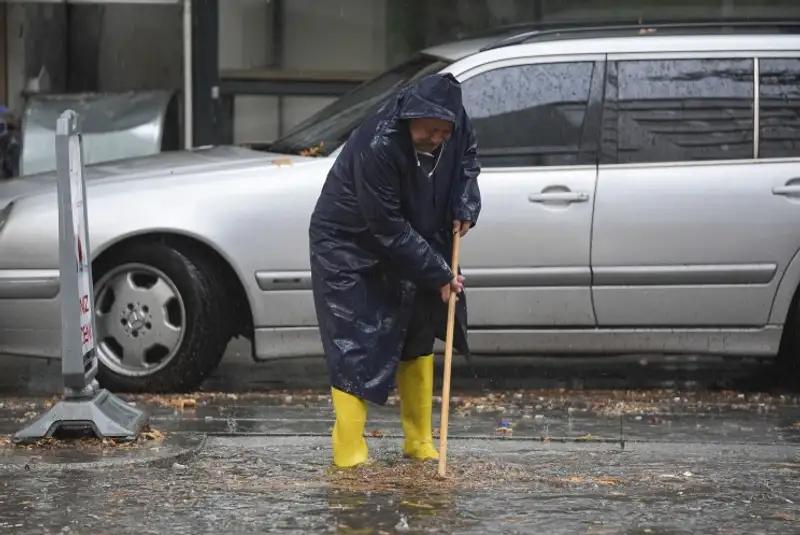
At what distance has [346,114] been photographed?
8656mm

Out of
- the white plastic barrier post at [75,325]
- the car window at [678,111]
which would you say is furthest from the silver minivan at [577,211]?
the white plastic barrier post at [75,325]

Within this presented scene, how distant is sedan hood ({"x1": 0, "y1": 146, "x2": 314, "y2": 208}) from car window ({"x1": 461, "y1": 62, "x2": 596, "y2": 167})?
0.87 metres

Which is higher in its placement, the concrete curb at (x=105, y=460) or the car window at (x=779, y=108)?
the car window at (x=779, y=108)

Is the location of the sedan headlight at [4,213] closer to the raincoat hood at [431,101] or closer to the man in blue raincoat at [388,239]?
the man in blue raincoat at [388,239]

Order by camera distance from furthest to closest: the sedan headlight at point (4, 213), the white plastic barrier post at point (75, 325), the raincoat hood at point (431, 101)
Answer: the sedan headlight at point (4, 213), the white plastic barrier post at point (75, 325), the raincoat hood at point (431, 101)

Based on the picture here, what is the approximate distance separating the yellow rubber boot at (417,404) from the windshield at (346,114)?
203cm

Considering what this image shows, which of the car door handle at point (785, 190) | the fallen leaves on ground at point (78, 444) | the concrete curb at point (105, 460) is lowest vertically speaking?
the fallen leaves on ground at point (78, 444)

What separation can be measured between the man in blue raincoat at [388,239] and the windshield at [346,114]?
2054 millimetres

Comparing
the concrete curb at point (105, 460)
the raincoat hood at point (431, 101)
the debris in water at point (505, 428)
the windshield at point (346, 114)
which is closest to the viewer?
the raincoat hood at point (431, 101)

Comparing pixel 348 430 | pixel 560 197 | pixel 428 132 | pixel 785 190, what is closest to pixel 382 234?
pixel 428 132

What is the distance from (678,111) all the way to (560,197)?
2.51 feet

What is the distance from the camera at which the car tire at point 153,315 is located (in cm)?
816

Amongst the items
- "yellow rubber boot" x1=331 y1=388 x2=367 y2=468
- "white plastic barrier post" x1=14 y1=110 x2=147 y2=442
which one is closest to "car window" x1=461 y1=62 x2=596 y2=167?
"white plastic barrier post" x1=14 y1=110 x2=147 y2=442

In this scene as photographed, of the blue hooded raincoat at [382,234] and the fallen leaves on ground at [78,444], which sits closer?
the blue hooded raincoat at [382,234]
